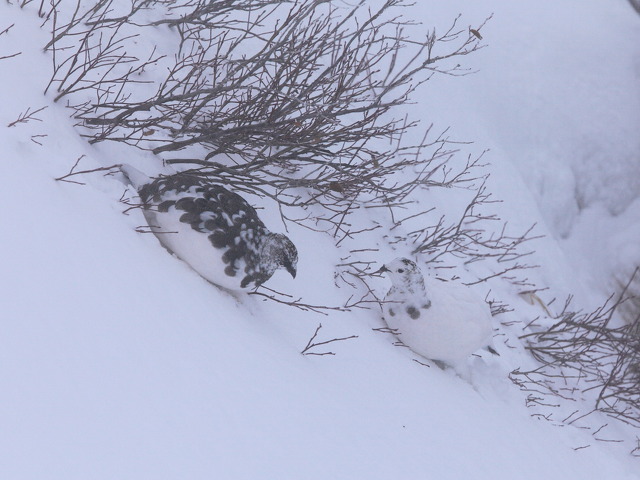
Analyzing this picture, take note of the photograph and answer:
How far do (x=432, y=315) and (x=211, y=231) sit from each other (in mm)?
1205

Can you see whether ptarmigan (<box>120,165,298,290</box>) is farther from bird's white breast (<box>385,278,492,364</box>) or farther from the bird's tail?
bird's white breast (<box>385,278,492,364</box>)

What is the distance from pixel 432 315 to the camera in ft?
10.3

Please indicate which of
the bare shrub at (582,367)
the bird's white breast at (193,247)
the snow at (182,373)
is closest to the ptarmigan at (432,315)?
the snow at (182,373)

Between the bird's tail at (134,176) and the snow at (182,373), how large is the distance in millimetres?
107

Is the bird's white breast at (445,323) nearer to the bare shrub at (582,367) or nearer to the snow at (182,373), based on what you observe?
the snow at (182,373)

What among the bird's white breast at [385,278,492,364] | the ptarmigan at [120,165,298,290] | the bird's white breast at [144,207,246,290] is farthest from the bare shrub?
the bird's white breast at [144,207,246,290]

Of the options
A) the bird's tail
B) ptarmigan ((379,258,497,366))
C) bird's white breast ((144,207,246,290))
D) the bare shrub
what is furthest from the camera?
the bare shrub

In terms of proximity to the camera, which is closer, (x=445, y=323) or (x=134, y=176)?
(x=134, y=176)

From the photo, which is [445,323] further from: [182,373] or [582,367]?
[582,367]

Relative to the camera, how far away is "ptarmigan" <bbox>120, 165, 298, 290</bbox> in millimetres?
2459

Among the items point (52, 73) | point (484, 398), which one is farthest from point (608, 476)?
point (52, 73)

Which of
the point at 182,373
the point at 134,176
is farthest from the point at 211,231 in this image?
the point at 182,373

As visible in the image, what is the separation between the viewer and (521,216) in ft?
16.7

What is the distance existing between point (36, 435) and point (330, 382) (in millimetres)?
1254
